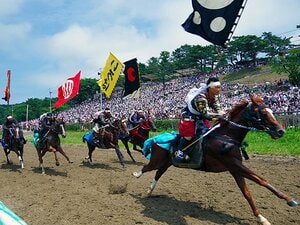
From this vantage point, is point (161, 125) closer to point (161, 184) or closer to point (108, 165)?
point (108, 165)

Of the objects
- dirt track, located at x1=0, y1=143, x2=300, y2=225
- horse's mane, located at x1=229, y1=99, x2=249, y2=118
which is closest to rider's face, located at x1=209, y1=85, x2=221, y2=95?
horse's mane, located at x1=229, y1=99, x2=249, y2=118

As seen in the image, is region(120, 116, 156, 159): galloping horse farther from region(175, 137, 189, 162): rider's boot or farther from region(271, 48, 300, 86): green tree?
region(271, 48, 300, 86): green tree

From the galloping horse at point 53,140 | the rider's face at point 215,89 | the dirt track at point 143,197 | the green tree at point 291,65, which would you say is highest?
the green tree at point 291,65

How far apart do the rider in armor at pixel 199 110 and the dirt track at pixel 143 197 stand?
51.4 inches

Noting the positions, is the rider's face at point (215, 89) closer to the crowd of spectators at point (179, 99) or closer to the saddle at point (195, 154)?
the saddle at point (195, 154)

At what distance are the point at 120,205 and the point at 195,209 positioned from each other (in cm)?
164

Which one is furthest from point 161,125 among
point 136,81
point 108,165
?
point 108,165

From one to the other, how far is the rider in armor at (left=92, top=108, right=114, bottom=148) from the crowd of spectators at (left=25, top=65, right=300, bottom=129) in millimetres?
2102

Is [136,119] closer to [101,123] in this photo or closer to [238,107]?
[101,123]

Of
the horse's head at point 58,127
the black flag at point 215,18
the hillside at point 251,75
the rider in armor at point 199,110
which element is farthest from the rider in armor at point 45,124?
the hillside at point 251,75

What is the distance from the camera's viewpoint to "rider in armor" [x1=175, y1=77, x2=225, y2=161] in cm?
741

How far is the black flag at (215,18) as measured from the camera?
7898 millimetres

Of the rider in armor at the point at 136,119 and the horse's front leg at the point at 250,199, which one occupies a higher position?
the rider in armor at the point at 136,119

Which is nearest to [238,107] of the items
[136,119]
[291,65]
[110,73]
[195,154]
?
[195,154]
